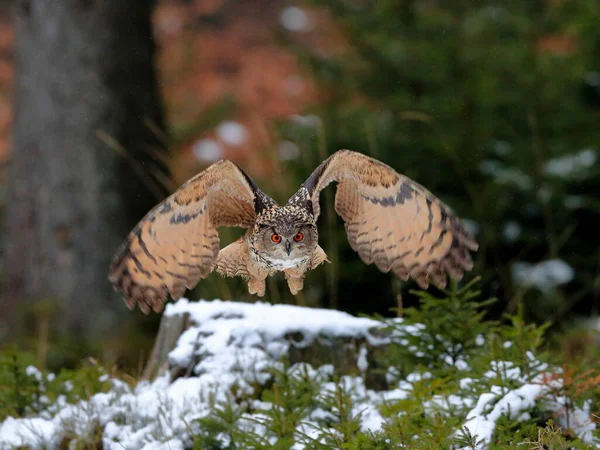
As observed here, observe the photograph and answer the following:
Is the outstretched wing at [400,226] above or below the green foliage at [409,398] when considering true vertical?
above

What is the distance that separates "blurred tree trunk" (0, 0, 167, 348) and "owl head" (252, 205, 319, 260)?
4.94 metres

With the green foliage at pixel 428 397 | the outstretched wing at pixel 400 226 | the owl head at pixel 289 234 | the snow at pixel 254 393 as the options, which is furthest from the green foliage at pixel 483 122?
the owl head at pixel 289 234

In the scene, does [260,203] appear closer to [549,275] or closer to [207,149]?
[549,275]

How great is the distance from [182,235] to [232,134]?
501 inches

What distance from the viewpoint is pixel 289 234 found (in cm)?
279

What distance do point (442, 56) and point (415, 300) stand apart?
210cm

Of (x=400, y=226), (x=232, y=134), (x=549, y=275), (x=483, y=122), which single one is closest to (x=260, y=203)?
(x=400, y=226)

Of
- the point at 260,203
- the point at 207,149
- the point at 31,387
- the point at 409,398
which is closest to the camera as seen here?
the point at 260,203

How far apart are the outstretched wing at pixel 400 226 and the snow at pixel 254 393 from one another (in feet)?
1.91

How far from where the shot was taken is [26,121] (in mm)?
8227

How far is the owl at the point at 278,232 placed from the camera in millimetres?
2857

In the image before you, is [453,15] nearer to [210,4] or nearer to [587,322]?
[587,322]

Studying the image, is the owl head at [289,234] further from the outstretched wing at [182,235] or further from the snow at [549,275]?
the snow at [549,275]

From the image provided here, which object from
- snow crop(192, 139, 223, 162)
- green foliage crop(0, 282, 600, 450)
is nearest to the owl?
green foliage crop(0, 282, 600, 450)
